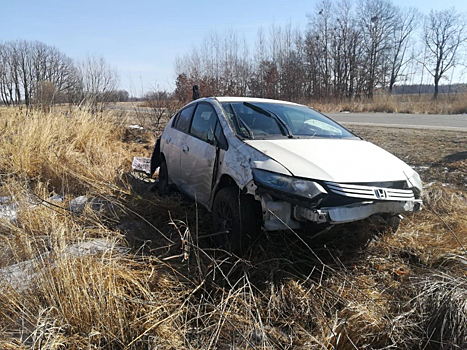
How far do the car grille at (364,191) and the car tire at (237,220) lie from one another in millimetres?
654

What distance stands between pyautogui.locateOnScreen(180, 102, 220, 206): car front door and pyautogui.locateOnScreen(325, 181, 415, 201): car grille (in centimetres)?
133

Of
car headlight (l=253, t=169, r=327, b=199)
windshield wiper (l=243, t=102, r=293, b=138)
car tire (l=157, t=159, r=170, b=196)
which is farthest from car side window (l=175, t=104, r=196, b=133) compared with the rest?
car headlight (l=253, t=169, r=327, b=199)

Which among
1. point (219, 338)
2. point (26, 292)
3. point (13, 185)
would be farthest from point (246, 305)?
point (13, 185)

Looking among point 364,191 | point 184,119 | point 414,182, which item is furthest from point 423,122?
point 364,191

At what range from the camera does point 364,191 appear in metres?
2.53

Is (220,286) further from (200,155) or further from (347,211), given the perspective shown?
(200,155)

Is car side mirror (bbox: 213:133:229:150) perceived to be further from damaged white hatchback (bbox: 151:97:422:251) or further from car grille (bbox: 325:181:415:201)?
car grille (bbox: 325:181:415:201)

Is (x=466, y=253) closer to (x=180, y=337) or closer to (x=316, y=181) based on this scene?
(x=316, y=181)

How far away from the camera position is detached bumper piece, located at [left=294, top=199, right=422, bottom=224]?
2.44m

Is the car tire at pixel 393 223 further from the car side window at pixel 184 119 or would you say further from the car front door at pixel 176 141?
the car side window at pixel 184 119

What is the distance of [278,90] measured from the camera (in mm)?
31047

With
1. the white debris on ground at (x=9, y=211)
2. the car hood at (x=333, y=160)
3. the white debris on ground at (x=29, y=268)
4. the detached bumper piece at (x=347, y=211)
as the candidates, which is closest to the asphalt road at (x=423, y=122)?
the car hood at (x=333, y=160)

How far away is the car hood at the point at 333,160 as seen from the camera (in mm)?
2600

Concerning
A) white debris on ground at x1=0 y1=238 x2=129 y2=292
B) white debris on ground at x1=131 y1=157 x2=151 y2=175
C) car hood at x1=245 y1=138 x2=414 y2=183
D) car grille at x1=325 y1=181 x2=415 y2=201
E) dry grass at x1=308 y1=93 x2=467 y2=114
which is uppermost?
dry grass at x1=308 y1=93 x2=467 y2=114
